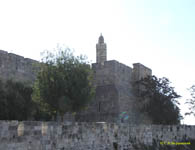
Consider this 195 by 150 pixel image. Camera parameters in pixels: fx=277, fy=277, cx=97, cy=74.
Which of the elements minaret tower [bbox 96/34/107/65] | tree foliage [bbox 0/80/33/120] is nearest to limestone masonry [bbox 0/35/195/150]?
minaret tower [bbox 96/34/107/65]

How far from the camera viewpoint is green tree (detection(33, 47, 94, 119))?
50.9 ft

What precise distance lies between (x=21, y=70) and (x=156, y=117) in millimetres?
10890

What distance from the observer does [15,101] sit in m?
14.9

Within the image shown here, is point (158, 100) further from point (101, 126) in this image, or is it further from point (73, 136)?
point (73, 136)

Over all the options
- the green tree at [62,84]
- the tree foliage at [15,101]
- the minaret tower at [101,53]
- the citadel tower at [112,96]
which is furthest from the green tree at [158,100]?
the tree foliage at [15,101]

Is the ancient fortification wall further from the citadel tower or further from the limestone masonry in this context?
the citadel tower

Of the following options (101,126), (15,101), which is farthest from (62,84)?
(101,126)

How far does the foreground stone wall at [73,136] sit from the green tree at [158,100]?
761 cm

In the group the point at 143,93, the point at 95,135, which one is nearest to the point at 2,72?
the point at 95,135

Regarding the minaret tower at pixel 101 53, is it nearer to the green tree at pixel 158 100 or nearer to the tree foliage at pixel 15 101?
the green tree at pixel 158 100

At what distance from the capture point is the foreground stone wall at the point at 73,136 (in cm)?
676

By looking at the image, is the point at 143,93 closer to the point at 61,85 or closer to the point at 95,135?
the point at 61,85

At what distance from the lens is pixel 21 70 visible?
728 inches

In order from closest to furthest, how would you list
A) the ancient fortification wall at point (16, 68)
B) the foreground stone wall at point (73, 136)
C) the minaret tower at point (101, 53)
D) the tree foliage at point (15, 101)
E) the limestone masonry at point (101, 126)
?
the foreground stone wall at point (73, 136), the limestone masonry at point (101, 126), the tree foliage at point (15, 101), the ancient fortification wall at point (16, 68), the minaret tower at point (101, 53)
